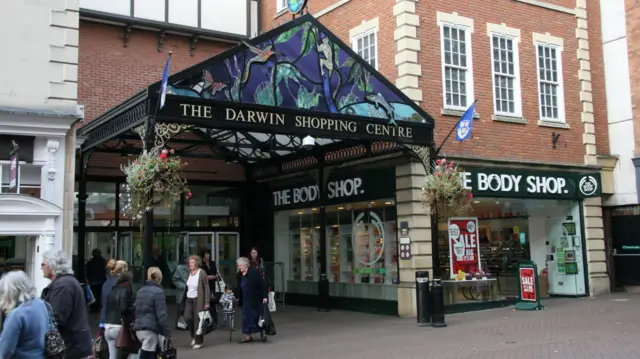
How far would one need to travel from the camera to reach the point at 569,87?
19.0 meters

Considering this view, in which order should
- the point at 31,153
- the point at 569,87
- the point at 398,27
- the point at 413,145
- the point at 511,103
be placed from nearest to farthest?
the point at 31,153
the point at 413,145
the point at 398,27
the point at 511,103
the point at 569,87

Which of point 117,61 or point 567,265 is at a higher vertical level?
point 117,61

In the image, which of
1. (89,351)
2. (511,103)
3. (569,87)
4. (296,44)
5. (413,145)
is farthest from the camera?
(569,87)

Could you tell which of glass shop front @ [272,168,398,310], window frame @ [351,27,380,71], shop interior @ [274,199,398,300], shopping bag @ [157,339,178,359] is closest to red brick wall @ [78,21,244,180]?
glass shop front @ [272,168,398,310]

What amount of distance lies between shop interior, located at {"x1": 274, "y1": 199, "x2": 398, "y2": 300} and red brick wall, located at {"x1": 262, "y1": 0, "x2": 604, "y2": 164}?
8.91 ft

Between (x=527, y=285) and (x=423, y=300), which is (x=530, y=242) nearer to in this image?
(x=527, y=285)

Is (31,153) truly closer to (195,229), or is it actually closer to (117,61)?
(117,61)

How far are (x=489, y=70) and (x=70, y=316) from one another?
13.8 metres

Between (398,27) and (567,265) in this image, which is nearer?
(398,27)

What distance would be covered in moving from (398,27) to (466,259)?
621 centimetres

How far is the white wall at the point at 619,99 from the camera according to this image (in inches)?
773

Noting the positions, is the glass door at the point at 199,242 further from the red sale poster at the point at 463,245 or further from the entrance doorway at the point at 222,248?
the red sale poster at the point at 463,245

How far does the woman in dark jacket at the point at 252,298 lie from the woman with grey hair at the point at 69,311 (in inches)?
228

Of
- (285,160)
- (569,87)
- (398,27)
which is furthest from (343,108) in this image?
(569,87)
